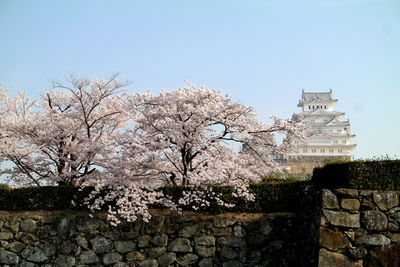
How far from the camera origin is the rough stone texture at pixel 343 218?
786 centimetres

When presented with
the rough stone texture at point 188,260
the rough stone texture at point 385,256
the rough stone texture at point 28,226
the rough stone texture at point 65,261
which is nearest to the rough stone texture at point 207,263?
the rough stone texture at point 188,260

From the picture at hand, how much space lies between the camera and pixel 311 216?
8.75 meters

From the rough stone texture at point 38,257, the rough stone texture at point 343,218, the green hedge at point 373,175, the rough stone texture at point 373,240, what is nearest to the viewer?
the rough stone texture at point 373,240

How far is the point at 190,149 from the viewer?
439 inches

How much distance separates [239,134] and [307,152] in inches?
1296

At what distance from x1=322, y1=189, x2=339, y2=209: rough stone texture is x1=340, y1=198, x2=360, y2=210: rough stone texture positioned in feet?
0.42

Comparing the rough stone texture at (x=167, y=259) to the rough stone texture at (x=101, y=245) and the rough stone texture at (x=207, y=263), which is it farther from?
the rough stone texture at (x=101, y=245)

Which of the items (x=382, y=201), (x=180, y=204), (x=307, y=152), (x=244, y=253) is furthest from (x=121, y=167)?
(x=307, y=152)

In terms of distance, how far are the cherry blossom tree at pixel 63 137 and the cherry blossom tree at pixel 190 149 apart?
1.27 meters

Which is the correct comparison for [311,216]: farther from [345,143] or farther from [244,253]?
[345,143]

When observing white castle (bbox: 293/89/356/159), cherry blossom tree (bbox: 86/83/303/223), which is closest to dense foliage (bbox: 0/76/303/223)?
cherry blossom tree (bbox: 86/83/303/223)

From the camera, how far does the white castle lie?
42.5 m

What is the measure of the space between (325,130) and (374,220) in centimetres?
3718

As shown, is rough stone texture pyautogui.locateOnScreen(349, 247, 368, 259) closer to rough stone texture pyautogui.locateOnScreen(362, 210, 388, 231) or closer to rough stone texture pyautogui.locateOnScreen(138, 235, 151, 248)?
rough stone texture pyautogui.locateOnScreen(362, 210, 388, 231)
